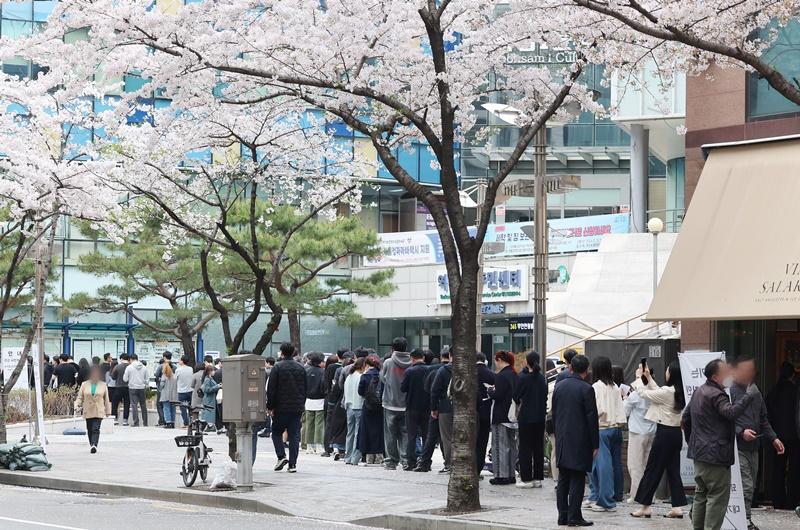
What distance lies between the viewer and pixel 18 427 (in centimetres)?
3253

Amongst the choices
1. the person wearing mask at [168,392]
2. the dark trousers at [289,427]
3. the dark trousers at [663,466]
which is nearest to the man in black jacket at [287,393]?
the dark trousers at [289,427]

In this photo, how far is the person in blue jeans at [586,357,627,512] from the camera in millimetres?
15109

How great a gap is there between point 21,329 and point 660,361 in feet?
110

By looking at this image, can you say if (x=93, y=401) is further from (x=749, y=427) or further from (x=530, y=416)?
(x=749, y=427)

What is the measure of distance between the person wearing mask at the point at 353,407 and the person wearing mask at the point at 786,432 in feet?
27.4

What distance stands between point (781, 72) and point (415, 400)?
24.5 ft

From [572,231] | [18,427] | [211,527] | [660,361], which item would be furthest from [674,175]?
[211,527]

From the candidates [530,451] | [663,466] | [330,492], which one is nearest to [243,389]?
[330,492]

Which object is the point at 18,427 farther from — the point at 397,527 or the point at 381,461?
the point at 397,527

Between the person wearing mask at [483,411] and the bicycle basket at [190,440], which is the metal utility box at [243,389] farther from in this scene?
the person wearing mask at [483,411]

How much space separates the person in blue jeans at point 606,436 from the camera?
1511 centimetres

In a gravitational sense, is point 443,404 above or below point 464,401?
below

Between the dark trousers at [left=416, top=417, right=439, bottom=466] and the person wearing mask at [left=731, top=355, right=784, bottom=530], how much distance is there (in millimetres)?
6957

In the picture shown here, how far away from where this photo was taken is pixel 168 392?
33656 millimetres
